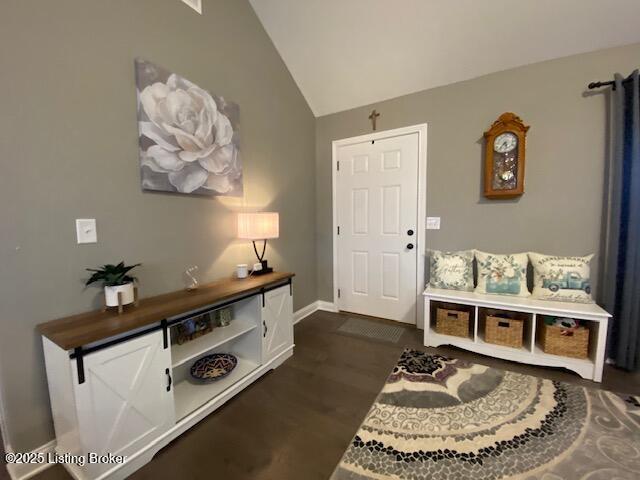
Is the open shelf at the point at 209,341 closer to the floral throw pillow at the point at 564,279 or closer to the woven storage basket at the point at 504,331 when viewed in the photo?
the woven storage basket at the point at 504,331

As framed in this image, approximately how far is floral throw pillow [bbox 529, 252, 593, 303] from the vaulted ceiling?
1704 mm

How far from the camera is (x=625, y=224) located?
1976mm

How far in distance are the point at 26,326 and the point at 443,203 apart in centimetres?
316

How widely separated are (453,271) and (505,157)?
1134 mm

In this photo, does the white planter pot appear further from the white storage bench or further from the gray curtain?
the gray curtain

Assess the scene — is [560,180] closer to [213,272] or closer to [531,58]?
[531,58]

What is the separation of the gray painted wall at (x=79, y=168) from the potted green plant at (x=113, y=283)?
11 cm

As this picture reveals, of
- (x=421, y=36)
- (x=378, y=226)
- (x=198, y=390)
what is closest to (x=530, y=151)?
(x=421, y=36)

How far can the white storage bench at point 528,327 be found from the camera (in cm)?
189

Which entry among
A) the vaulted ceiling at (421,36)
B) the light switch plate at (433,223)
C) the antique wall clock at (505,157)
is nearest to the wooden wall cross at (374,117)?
the vaulted ceiling at (421,36)

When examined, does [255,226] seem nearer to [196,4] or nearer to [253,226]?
[253,226]

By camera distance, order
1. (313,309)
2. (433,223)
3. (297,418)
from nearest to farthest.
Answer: (297,418) → (433,223) → (313,309)

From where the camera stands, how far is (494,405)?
5.55ft

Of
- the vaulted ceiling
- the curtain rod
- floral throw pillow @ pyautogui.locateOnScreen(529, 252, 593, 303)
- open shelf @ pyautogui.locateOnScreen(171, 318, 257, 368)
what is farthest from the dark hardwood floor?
the vaulted ceiling
